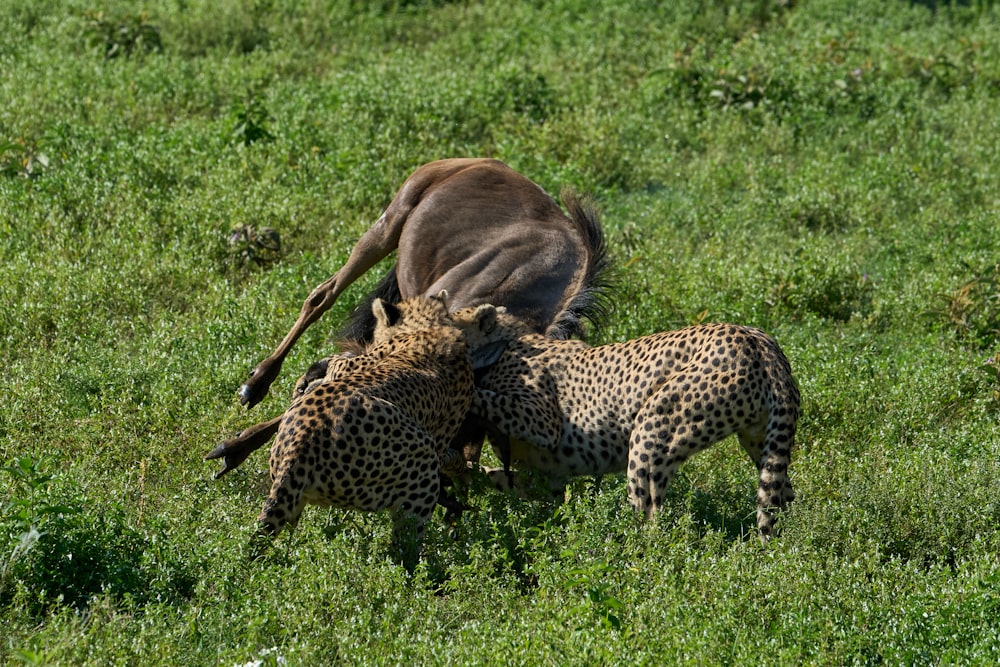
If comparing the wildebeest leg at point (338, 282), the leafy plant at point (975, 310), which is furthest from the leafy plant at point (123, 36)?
the leafy plant at point (975, 310)

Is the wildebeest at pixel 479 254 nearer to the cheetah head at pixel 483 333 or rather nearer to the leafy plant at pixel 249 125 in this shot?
the cheetah head at pixel 483 333

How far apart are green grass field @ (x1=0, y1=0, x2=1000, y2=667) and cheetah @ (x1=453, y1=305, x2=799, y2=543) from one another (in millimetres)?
313

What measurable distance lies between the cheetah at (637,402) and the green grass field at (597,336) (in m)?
0.31

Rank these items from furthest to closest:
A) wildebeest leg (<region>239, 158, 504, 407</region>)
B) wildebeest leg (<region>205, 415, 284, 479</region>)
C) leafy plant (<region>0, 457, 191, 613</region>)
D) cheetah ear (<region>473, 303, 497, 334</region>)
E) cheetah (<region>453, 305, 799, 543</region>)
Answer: wildebeest leg (<region>239, 158, 504, 407</region>)
cheetah ear (<region>473, 303, 497, 334</region>)
wildebeest leg (<region>205, 415, 284, 479</region>)
cheetah (<region>453, 305, 799, 543</region>)
leafy plant (<region>0, 457, 191, 613</region>)

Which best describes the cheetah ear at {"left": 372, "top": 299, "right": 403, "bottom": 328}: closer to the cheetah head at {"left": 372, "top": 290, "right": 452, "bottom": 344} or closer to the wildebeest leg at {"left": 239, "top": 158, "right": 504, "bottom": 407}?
the cheetah head at {"left": 372, "top": 290, "right": 452, "bottom": 344}

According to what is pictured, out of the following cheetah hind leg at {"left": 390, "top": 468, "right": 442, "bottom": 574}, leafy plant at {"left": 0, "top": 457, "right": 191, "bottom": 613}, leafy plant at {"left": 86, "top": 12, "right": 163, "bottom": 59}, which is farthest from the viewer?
leafy plant at {"left": 86, "top": 12, "right": 163, "bottom": 59}

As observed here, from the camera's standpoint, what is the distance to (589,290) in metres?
9.18

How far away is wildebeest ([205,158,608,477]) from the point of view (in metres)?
9.20

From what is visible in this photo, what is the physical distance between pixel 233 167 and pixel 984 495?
7005mm

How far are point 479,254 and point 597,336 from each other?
3.17ft

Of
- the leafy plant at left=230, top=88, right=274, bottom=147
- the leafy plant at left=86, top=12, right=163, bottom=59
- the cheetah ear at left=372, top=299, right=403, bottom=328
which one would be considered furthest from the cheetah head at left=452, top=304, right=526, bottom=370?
the leafy plant at left=86, top=12, right=163, bottom=59

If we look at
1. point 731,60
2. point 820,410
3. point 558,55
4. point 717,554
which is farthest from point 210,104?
point 717,554

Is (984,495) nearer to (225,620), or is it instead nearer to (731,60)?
(225,620)

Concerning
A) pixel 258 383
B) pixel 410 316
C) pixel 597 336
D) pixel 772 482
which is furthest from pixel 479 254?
pixel 772 482
